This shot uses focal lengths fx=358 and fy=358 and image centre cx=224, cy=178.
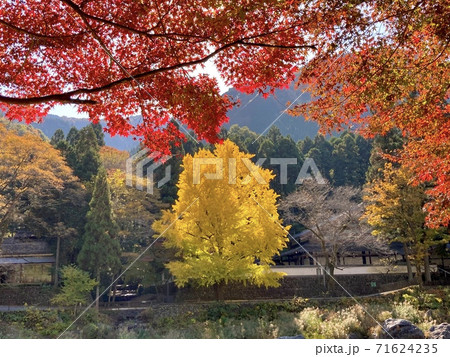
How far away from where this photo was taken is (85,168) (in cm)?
1759

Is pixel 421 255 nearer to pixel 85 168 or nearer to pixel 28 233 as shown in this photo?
pixel 85 168

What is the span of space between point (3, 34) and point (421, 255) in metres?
13.1

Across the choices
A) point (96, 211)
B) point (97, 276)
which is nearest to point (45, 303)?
point (97, 276)

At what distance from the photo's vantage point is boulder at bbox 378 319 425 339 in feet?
17.1

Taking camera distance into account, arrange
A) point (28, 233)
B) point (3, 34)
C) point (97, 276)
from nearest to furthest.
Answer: point (3, 34) → point (97, 276) → point (28, 233)

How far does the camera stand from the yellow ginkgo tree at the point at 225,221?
1055 cm

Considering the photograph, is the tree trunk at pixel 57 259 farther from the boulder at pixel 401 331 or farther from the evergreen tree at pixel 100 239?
the boulder at pixel 401 331

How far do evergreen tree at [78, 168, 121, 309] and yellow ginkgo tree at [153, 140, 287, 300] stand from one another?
3868 mm

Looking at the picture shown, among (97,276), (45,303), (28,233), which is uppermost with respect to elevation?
(28,233)

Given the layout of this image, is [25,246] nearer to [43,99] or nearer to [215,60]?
[43,99]

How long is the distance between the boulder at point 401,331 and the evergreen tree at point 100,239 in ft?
35.4

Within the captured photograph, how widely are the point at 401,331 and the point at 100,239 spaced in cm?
1149

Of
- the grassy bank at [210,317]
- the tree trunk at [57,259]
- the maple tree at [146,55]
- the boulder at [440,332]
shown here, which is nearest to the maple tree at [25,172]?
the tree trunk at [57,259]

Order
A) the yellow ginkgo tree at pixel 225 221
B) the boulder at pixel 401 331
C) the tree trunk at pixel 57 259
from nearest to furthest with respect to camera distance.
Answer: the boulder at pixel 401 331 < the yellow ginkgo tree at pixel 225 221 < the tree trunk at pixel 57 259
